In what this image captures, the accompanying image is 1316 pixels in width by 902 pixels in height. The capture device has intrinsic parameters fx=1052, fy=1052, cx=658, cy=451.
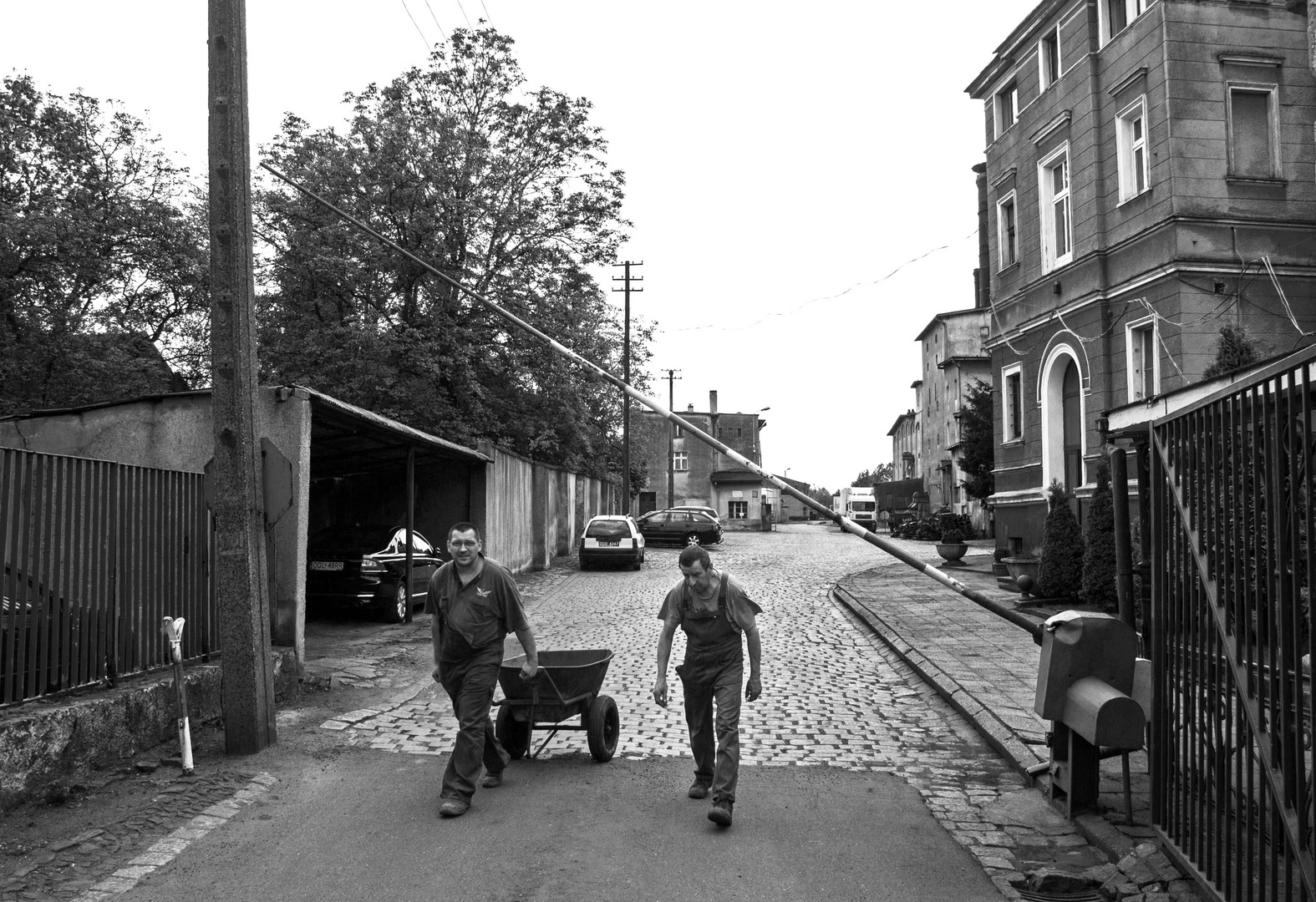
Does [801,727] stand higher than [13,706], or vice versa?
[13,706]

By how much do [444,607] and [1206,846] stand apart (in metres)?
→ 4.48

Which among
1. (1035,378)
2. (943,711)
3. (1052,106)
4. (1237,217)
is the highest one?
(1052,106)

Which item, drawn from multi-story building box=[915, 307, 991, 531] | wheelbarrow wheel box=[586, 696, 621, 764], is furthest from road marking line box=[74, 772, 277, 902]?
multi-story building box=[915, 307, 991, 531]

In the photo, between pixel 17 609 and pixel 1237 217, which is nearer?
pixel 17 609

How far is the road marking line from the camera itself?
201 inches

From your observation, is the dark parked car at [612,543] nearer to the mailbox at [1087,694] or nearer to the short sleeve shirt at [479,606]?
the short sleeve shirt at [479,606]

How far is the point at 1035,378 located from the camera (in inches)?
885

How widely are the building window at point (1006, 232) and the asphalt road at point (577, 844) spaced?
62.5ft

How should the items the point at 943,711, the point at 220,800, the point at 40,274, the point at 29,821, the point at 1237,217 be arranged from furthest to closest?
the point at 40,274 → the point at 1237,217 → the point at 943,711 → the point at 220,800 → the point at 29,821

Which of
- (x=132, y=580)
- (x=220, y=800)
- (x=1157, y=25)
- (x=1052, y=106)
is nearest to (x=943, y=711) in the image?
(x=220, y=800)

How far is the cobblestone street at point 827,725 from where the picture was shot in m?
6.27

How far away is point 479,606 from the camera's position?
269 inches

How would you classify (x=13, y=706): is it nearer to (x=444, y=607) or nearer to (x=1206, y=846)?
(x=444, y=607)

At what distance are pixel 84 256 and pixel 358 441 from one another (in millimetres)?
13883
